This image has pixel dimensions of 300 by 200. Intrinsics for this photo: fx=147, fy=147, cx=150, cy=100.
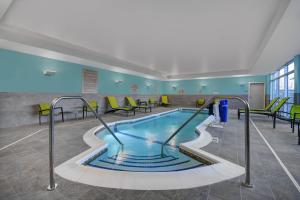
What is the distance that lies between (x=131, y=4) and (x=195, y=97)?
10189 millimetres

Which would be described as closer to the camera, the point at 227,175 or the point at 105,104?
the point at 227,175

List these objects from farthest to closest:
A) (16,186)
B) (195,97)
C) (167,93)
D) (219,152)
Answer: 1. (167,93)
2. (195,97)
3. (219,152)
4. (16,186)

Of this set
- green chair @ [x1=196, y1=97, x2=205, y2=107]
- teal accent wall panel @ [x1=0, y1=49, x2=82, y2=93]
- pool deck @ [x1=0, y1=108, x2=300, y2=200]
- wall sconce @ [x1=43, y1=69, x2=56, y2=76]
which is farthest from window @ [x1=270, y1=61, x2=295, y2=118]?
wall sconce @ [x1=43, y1=69, x2=56, y2=76]

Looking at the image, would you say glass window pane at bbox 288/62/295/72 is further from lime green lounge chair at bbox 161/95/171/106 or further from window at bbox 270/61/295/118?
lime green lounge chair at bbox 161/95/171/106

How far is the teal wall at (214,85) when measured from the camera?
10.3m

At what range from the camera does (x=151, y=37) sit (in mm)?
4426

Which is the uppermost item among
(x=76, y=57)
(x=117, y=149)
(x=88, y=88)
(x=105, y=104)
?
(x=76, y=57)

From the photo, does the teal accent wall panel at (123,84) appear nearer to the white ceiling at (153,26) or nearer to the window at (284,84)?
the white ceiling at (153,26)

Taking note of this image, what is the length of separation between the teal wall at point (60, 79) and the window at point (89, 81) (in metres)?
0.19

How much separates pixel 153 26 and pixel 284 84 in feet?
24.0

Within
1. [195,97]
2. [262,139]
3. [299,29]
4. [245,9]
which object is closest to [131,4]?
[245,9]

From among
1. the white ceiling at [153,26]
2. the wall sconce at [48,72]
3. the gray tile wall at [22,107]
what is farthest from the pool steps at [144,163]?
the wall sconce at [48,72]

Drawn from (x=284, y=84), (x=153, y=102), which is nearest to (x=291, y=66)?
(x=284, y=84)

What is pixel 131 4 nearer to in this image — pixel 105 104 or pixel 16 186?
pixel 16 186
